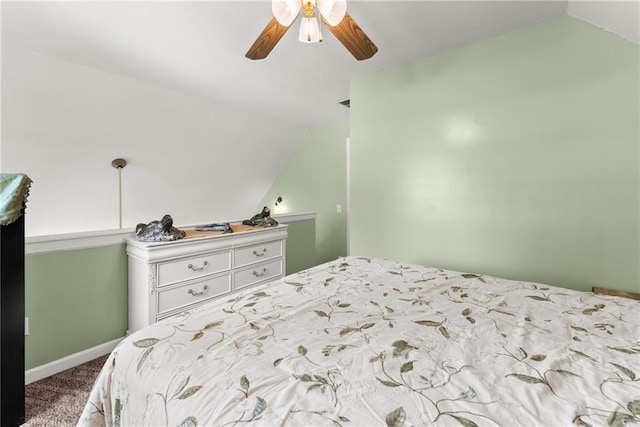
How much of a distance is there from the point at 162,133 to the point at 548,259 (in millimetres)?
3602

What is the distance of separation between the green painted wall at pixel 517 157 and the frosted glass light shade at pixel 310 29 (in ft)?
4.08

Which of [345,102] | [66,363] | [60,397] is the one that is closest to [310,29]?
[345,102]

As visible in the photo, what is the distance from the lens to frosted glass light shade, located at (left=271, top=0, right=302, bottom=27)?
1.22 metres

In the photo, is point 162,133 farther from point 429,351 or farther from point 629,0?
point 629,0

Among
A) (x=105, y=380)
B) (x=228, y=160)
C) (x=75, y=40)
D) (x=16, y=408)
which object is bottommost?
(x=16, y=408)

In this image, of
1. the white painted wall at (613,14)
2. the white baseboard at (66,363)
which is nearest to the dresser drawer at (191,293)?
the white baseboard at (66,363)

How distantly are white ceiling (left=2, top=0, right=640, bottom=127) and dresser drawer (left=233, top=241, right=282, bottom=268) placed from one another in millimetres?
1600

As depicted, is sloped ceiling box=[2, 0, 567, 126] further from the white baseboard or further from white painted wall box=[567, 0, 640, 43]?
the white baseboard

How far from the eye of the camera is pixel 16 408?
1.50 m

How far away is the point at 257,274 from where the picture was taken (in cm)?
289

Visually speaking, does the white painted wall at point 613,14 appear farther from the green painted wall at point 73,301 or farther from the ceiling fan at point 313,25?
the green painted wall at point 73,301

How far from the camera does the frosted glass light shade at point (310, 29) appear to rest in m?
1.35

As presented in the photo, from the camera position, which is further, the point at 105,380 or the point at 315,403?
the point at 105,380

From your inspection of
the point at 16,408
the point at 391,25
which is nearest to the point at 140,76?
the point at 391,25
